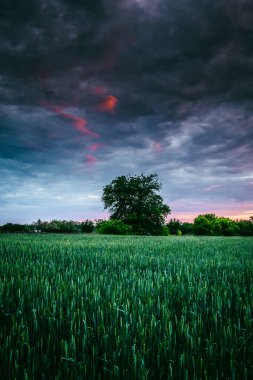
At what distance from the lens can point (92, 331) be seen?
2182 mm

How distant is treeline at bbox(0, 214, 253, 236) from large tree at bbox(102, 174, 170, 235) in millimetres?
1311

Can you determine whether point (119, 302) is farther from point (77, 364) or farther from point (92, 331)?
point (77, 364)

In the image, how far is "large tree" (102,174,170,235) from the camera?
43.2 m

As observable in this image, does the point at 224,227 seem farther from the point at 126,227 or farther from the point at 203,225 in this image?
the point at 126,227

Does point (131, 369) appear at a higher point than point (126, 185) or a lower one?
lower

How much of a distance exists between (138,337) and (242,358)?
70 centimetres

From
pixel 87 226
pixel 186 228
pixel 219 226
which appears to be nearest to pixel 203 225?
pixel 219 226

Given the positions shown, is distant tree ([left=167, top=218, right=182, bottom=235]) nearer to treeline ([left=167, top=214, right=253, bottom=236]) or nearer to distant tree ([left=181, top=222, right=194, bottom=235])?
distant tree ([left=181, top=222, right=194, bottom=235])

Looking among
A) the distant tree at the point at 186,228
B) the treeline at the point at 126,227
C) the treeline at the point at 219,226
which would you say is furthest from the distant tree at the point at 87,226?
the distant tree at the point at 186,228

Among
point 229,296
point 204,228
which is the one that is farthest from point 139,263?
point 204,228

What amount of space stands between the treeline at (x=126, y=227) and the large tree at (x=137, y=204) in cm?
131

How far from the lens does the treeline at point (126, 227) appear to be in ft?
107

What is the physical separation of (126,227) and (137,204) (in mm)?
8003

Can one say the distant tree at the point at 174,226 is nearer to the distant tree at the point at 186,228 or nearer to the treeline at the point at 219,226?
the distant tree at the point at 186,228
